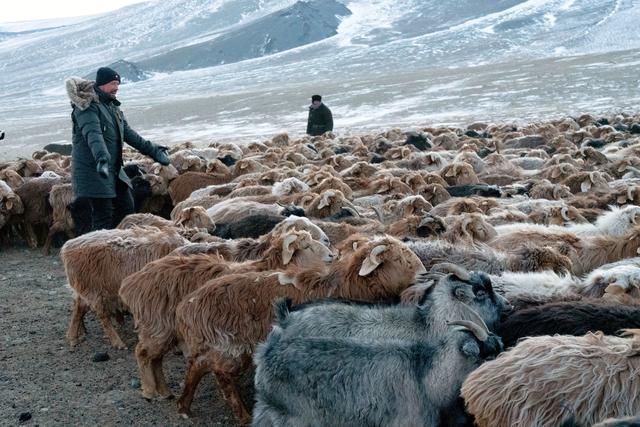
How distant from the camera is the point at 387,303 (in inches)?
177

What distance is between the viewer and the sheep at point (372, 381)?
144 inches

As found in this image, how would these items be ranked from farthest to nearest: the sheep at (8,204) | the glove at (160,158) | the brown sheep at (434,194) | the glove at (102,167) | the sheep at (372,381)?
1. the sheep at (8,204)
2. the brown sheep at (434,194)
3. the glove at (160,158)
4. the glove at (102,167)
5. the sheep at (372,381)

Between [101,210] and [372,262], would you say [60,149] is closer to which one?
[101,210]

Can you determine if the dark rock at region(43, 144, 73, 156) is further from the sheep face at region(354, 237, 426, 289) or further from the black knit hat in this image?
the sheep face at region(354, 237, 426, 289)

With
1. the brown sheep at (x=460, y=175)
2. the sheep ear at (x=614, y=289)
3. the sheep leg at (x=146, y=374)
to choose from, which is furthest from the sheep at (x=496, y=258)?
the brown sheep at (x=460, y=175)

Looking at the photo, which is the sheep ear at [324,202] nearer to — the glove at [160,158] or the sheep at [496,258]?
the glove at [160,158]

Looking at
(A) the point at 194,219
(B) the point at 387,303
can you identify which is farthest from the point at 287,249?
(A) the point at 194,219

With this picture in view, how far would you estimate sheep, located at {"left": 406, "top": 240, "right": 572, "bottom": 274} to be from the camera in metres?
5.34

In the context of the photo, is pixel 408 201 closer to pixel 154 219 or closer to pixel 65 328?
pixel 154 219

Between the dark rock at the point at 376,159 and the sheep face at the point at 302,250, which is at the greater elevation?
the sheep face at the point at 302,250

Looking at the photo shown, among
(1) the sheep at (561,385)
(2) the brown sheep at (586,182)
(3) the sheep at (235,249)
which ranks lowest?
(2) the brown sheep at (586,182)

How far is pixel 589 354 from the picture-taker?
3.19 metres

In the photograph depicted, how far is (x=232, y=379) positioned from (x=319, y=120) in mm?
15301

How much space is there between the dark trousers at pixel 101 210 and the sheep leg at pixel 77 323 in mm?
1427
